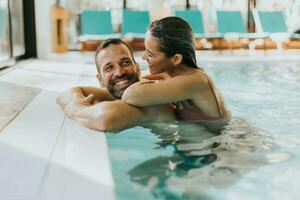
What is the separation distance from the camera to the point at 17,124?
3.17 m

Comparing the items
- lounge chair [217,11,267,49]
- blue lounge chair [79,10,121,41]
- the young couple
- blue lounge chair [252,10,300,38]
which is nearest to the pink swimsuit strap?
the young couple

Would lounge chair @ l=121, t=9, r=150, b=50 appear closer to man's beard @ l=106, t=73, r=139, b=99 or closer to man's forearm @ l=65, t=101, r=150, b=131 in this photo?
man's beard @ l=106, t=73, r=139, b=99

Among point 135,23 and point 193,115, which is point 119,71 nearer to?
point 193,115

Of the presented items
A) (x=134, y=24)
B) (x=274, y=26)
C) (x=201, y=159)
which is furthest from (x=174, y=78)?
(x=274, y=26)

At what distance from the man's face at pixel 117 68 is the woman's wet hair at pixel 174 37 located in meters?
0.26

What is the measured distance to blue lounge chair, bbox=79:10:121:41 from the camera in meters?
11.0

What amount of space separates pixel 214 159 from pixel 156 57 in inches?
33.3

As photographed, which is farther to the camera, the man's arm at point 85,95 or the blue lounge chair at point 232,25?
the blue lounge chair at point 232,25

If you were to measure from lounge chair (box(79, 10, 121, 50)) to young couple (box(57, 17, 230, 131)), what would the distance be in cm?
779

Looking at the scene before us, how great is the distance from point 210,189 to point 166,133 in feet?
3.71

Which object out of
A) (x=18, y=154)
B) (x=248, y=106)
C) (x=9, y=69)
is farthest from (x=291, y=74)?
(x=18, y=154)

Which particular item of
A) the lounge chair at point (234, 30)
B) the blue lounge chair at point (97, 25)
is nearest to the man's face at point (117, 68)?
the blue lounge chair at point (97, 25)

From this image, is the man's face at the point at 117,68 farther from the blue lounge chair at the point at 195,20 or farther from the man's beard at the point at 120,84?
the blue lounge chair at the point at 195,20

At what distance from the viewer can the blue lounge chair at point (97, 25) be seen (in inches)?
432
